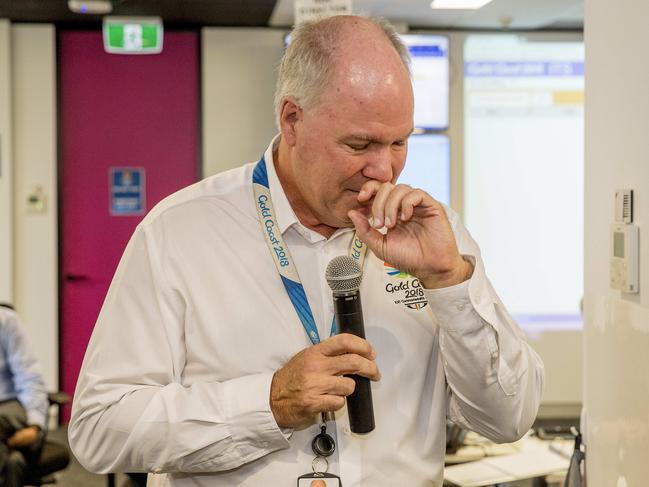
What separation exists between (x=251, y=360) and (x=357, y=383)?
8.8 inches

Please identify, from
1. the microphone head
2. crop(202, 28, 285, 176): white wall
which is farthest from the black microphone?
crop(202, 28, 285, 176): white wall

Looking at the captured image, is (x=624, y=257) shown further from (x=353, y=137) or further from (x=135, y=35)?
(x=135, y=35)

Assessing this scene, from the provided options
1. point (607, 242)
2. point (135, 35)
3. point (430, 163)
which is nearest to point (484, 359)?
point (607, 242)

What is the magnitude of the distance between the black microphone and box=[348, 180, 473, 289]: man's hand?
0.08 m

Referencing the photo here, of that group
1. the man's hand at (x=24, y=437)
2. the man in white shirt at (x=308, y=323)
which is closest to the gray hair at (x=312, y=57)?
the man in white shirt at (x=308, y=323)

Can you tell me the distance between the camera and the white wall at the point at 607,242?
2016 millimetres

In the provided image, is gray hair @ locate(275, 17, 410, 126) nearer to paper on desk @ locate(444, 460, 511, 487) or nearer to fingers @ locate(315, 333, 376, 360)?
fingers @ locate(315, 333, 376, 360)

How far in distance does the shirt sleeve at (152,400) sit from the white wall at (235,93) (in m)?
5.06

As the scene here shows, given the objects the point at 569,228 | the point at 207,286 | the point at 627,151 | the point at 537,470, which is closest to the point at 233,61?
the point at 569,228

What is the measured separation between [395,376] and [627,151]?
0.95m

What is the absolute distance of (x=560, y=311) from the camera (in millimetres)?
6594

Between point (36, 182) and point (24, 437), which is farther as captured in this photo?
point (36, 182)

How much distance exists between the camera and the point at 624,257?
2.08 metres

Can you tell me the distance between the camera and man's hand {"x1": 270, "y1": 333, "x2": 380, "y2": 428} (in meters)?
1.33
